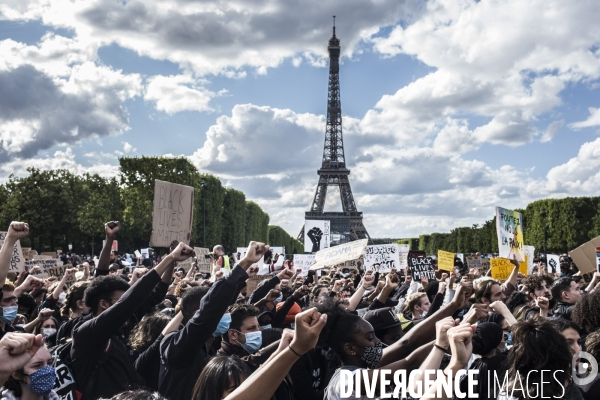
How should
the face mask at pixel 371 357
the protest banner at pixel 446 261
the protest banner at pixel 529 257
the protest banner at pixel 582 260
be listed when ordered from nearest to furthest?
the face mask at pixel 371 357 < the protest banner at pixel 582 260 < the protest banner at pixel 446 261 < the protest banner at pixel 529 257

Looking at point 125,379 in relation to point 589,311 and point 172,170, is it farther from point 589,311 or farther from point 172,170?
point 172,170

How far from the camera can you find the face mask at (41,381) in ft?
10.1

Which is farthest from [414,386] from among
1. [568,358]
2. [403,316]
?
[403,316]

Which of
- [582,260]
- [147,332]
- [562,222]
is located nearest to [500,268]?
[582,260]

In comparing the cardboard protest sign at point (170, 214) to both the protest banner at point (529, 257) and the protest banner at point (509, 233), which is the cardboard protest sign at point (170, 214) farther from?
the protest banner at point (529, 257)

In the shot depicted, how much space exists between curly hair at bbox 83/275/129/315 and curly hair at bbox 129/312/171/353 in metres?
0.39

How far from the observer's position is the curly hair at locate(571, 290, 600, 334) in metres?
4.59

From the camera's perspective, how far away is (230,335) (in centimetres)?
436

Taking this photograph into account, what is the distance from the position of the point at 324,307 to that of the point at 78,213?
54651 mm

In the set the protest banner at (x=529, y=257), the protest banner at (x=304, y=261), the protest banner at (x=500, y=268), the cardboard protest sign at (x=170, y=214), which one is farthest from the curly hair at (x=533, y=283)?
the protest banner at (x=304, y=261)

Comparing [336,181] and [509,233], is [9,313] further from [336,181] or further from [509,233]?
[336,181]

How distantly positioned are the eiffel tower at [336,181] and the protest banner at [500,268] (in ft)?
221

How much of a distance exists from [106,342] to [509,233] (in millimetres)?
9299

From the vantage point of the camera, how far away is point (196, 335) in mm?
3512
